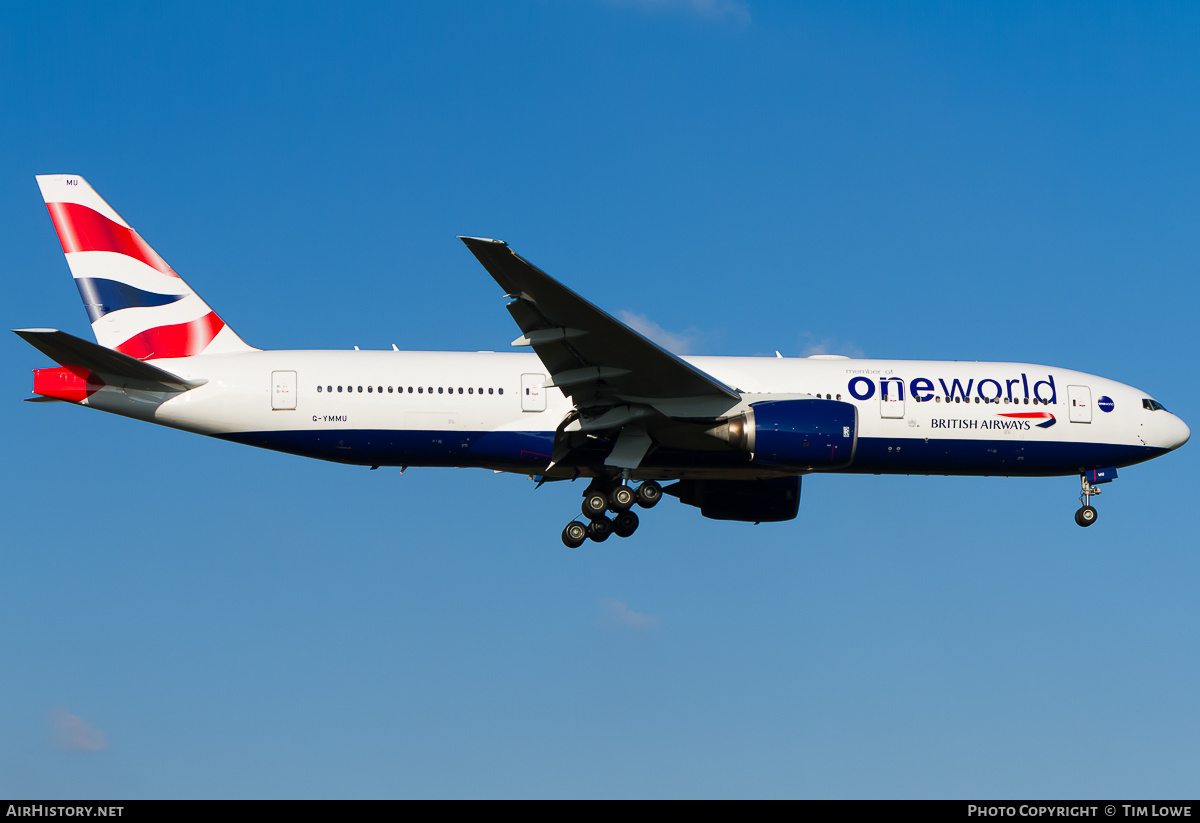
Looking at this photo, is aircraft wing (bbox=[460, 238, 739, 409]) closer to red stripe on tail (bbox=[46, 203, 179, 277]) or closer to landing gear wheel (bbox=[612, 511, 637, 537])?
landing gear wheel (bbox=[612, 511, 637, 537])

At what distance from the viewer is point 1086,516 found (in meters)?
25.2

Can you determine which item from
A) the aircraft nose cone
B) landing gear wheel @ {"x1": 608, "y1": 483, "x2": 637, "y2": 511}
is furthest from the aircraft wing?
the aircraft nose cone

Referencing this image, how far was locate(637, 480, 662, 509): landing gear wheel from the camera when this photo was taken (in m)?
23.7

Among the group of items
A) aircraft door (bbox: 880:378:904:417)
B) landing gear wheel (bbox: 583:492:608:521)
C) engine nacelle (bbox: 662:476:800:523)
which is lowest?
landing gear wheel (bbox: 583:492:608:521)

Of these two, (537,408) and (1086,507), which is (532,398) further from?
(1086,507)

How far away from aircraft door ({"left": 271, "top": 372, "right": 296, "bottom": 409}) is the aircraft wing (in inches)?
191

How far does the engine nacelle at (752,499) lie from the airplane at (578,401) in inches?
40.2

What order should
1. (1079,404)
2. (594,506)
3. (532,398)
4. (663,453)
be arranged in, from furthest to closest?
(1079,404) → (594,506) → (663,453) → (532,398)

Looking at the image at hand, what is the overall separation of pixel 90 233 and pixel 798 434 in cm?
1472

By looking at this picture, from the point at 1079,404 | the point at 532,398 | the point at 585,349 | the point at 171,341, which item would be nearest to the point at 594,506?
the point at 532,398

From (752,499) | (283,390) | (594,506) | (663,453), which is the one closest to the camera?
(283,390)
